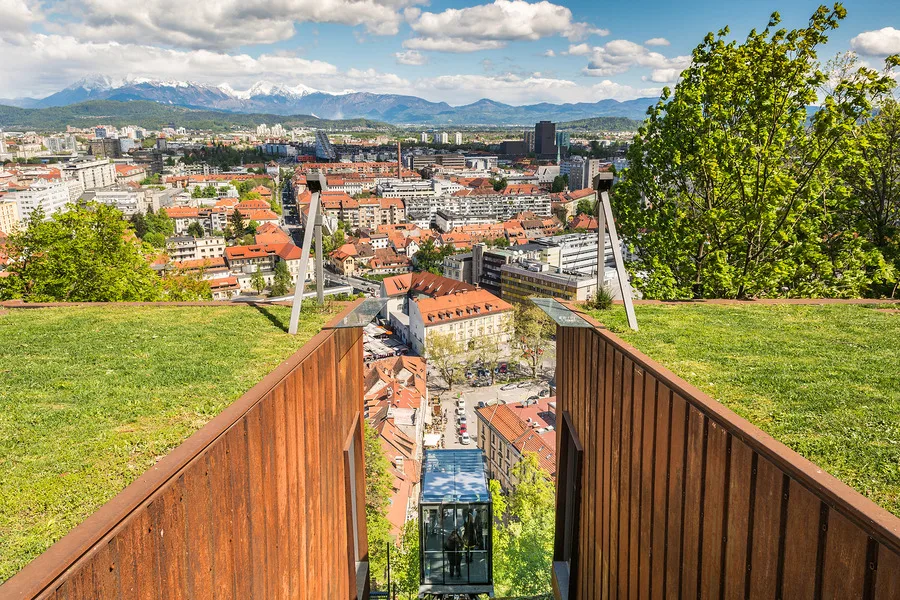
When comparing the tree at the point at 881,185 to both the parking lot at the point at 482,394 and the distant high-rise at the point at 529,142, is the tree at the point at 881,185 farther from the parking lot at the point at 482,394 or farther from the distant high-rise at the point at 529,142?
the distant high-rise at the point at 529,142

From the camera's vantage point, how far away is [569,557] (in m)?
5.42

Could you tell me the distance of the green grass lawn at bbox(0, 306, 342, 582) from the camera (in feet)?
7.29

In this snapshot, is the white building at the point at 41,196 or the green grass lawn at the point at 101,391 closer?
the green grass lawn at the point at 101,391

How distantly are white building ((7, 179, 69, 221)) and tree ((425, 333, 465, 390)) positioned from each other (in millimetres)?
49505

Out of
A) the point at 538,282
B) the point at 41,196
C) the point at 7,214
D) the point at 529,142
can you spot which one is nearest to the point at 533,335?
the point at 538,282

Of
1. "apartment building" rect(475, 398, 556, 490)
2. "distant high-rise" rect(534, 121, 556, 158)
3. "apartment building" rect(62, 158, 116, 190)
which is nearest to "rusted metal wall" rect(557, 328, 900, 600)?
"apartment building" rect(475, 398, 556, 490)

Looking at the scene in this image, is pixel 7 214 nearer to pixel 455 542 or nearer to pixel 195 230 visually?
pixel 195 230

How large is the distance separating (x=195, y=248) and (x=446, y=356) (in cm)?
3730

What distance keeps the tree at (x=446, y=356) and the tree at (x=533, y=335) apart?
421 centimetres

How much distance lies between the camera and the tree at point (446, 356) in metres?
30.9

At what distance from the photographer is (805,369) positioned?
337 cm

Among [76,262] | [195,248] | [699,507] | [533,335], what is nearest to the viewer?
[699,507]

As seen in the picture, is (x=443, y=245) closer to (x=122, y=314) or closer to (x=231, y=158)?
(x=122, y=314)

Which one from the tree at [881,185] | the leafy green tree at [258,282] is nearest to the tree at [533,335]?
the leafy green tree at [258,282]
